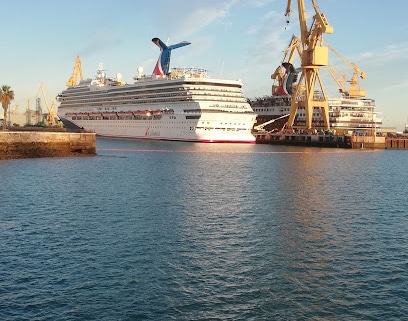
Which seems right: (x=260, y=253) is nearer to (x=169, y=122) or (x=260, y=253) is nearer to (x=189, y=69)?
(x=169, y=122)

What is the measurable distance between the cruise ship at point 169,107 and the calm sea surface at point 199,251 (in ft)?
210

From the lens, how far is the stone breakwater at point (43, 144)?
6044cm

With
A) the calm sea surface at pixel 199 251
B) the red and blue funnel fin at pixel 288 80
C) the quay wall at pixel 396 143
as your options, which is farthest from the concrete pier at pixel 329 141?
the calm sea surface at pixel 199 251

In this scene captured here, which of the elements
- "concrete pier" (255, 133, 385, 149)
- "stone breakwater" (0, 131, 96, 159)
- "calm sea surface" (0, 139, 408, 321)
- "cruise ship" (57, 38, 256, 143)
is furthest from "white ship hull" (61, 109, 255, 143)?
"calm sea surface" (0, 139, 408, 321)

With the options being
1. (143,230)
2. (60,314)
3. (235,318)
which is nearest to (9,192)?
(143,230)

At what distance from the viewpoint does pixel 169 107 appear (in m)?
113

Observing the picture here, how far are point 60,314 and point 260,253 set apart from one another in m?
10.0

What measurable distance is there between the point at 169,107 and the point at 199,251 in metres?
93.4

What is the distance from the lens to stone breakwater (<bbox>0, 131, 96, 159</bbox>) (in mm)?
60438

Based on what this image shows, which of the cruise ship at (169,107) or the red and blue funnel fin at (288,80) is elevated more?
the red and blue funnel fin at (288,80)

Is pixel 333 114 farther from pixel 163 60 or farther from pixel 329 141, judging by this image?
pixel 163 60

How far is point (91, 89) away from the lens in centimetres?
14512

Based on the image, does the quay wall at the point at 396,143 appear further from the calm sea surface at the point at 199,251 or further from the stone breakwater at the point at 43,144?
the calm sea surface at the point at 199,251

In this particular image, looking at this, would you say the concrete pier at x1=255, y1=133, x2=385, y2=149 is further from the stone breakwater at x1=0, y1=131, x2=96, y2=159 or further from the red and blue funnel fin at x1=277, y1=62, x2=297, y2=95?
the stone breakwater at x1=0, y1=131, x2=96, y2=159
